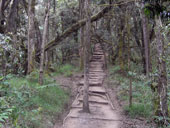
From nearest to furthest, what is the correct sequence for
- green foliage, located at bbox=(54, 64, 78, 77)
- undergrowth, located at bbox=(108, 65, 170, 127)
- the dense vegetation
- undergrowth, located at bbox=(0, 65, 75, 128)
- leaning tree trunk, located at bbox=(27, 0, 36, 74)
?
undergrowth, located at bbox=(0, 65, 75, 128), the dense vegetation, undergrowth, located at bbox=(108, 65, 170, 127), leaning tree trunk, located at bbox=(27, 0, 36, 74), green foliage, located at bbox=(54, 64, 78, 77)

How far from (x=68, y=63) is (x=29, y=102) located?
13.5 m

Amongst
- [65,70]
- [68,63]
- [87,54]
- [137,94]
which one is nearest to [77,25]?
[87,54]

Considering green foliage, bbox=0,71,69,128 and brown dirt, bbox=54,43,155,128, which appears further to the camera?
brown dirt, bbox=54,43,155,128

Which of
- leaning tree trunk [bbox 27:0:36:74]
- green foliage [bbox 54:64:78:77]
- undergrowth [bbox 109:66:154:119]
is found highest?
leaning tree trunk [bbox 27:0:36:74]

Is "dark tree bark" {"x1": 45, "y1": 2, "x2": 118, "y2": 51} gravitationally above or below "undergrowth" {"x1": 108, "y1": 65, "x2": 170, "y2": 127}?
above

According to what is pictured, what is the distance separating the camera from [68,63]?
18281 mm

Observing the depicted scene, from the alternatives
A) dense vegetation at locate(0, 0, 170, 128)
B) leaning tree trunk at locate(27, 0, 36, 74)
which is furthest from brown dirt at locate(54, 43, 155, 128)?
leaning tree trunk at locate(27, 0, 36, 74)

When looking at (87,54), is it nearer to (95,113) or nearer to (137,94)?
(95,113)

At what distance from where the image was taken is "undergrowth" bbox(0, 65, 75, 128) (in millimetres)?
3736

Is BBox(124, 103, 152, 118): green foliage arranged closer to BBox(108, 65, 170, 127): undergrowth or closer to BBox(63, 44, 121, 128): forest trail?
BBox(108, 65, 170, 127): undergrowth

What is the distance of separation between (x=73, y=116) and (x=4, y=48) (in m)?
4.88

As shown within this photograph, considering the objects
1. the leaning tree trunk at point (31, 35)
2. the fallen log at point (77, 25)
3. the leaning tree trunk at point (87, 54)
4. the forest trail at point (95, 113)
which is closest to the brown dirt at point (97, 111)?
the forest trail at point (95, 113)

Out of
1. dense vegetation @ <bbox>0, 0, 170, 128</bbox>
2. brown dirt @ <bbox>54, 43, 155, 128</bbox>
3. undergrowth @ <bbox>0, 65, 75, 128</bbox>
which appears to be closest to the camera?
undergrowth @ <bbox>0, 65, 75, 128</bbox>

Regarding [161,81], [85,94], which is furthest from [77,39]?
[161,81]
